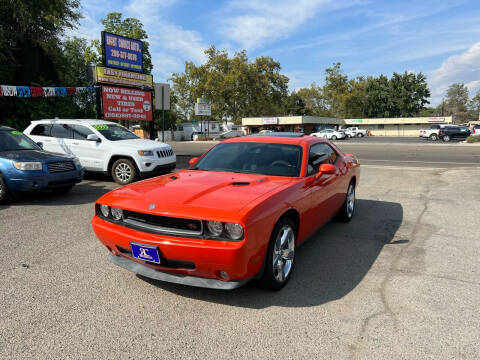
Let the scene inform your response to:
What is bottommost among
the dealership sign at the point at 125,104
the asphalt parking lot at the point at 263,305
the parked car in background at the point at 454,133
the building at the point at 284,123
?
the asphalt parking lot at the point at 263,305

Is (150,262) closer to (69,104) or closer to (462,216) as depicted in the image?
(462,216)

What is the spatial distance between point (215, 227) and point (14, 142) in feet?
21.5

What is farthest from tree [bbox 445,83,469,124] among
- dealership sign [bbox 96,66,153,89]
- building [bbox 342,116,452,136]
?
dealership sign [bbox 96,66,153,89]

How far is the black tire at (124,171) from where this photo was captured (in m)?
8.98

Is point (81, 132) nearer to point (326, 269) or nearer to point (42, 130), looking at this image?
point (42, 130)

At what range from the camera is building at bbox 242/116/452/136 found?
213 feet

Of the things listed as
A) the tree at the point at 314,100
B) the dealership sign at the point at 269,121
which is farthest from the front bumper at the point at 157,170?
the tree at the point at 314,100

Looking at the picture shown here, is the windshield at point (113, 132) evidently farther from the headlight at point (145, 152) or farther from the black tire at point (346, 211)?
the black tire at point (346, 211)

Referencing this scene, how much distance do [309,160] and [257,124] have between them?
62590mm

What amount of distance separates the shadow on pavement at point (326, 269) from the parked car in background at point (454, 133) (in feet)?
116

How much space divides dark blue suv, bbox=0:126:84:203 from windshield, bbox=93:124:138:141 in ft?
7.03

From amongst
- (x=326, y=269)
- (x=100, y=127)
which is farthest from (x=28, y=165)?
(x=326, y=269)

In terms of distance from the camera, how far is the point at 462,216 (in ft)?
20.5

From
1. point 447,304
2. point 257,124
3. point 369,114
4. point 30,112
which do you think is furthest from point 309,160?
point 369,114
